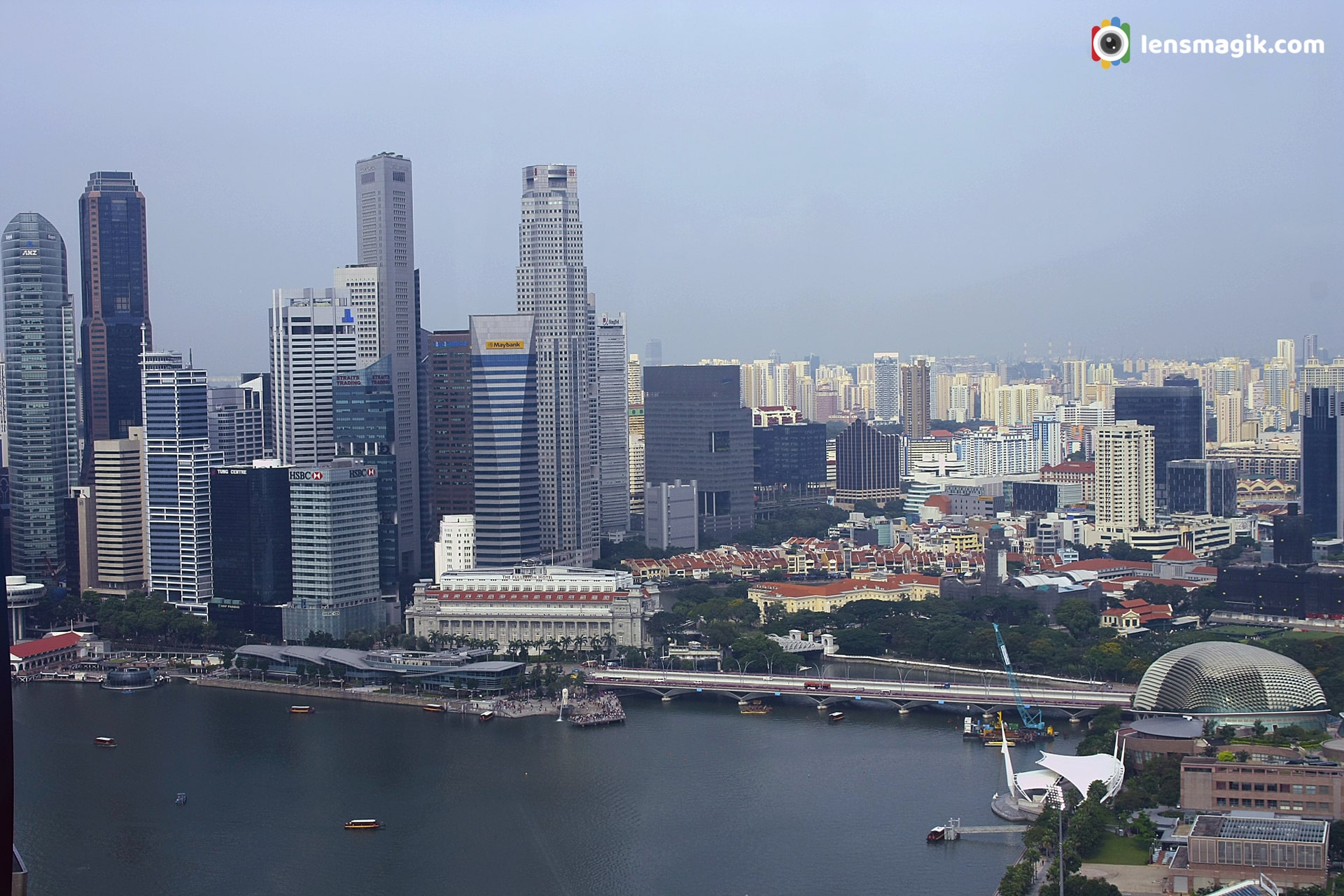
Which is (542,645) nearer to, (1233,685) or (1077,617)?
(1077,617)

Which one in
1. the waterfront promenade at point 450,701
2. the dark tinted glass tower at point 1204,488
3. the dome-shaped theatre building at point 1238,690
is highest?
the dark tinted glass tower at point 1204,488

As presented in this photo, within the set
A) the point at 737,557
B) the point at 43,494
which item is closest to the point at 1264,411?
the point at 737,557

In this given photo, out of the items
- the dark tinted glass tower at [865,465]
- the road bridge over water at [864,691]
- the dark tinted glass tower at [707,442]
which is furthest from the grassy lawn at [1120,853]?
the dark tinted glass tower at [865,465]

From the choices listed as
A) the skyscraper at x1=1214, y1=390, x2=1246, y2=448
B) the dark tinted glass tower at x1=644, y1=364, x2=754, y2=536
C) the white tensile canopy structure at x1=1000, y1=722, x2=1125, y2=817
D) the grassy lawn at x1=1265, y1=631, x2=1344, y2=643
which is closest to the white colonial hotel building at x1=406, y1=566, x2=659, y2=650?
the grassy lawn at x1=1265, y1=631, x2=1344, y2=643

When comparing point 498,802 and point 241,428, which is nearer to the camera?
point 498,802

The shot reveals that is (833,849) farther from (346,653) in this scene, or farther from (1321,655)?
(346,653)

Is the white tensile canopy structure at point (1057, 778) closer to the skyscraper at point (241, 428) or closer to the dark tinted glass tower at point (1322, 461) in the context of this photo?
the dark tinted glass tower at point (1322, 461)

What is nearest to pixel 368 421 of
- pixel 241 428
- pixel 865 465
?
pixel 241 428
